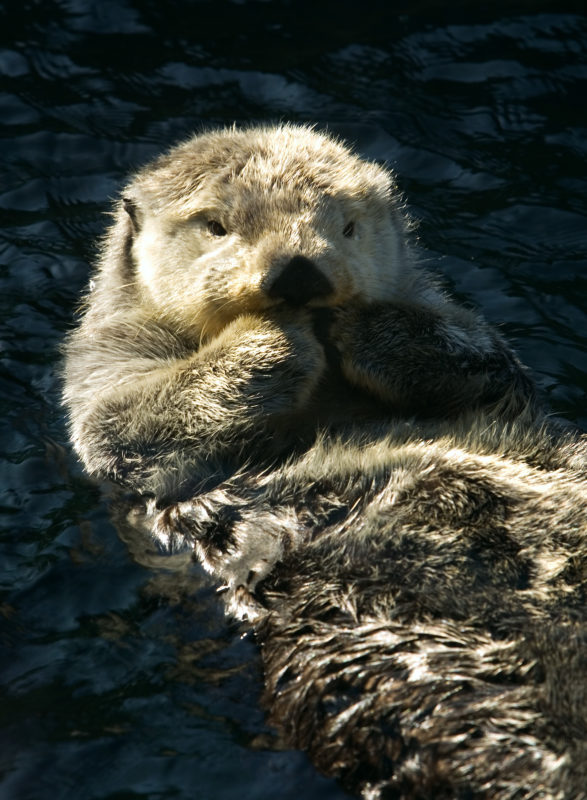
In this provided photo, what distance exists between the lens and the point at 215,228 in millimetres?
4480

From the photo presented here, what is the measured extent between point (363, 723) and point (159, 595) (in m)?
1.11

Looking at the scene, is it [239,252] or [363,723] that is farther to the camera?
[239,252]

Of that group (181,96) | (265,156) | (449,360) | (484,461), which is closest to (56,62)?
(181,96)

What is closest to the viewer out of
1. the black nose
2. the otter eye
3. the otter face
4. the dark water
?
the dark water

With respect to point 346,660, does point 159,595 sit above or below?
below

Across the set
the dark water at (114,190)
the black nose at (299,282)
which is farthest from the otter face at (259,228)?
the dark water at (114,190)

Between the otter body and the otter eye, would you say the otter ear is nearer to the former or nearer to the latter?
the otter body

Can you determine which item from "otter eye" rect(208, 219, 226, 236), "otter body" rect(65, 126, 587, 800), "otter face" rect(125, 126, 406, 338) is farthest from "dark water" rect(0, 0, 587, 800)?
"otter eye" rect(208, 219, 226, 236)

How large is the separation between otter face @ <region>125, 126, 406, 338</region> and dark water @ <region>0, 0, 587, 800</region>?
1.02m

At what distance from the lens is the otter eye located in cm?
445

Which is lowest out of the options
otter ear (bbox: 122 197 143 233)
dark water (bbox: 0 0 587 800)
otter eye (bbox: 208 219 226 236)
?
dark water (bbox: 0 0 587 800)

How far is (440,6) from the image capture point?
8.46m

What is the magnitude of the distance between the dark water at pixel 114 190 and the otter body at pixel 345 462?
0.25 metres

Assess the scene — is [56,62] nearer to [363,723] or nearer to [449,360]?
[449,360]
